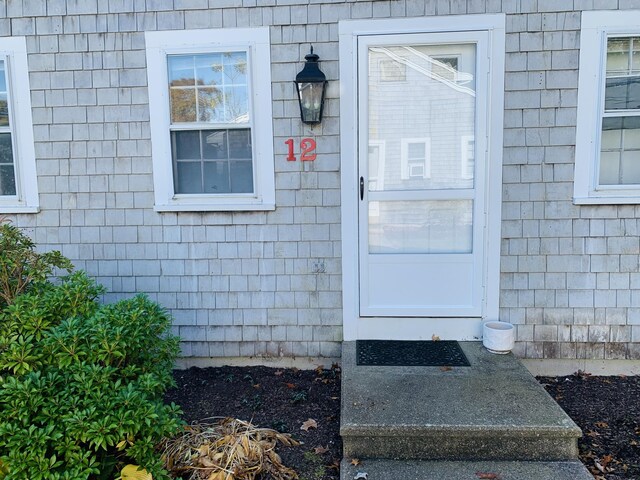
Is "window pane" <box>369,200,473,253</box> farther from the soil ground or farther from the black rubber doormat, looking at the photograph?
the soil ground

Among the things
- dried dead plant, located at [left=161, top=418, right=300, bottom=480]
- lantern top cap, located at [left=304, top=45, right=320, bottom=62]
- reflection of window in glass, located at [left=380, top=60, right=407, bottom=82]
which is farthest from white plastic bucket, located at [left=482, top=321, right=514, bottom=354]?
lantern top cap, located at [left=304, top=45, right=320, bottom=62]

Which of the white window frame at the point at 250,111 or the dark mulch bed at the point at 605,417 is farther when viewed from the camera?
the white window frame at the point at 250,111

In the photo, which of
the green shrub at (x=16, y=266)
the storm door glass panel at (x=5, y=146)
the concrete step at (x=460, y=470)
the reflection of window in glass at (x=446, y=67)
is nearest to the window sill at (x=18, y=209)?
the storm door glass panel at (x=5, y=146)

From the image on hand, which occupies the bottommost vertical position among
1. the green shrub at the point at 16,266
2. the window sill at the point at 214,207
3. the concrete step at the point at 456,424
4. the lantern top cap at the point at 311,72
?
the concrete step at the point at 456,424

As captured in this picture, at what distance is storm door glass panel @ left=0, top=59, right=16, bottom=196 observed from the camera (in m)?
3.67

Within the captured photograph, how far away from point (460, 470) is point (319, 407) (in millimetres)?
1046

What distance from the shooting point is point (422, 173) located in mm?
3494

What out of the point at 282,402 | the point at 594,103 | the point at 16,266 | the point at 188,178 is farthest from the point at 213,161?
the point at 594,103

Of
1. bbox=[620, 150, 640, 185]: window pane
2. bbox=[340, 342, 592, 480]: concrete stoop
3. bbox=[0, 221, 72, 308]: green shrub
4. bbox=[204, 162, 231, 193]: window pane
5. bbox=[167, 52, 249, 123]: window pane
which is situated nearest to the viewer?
bbox=[340, 342, 592, 480]: concrete stoop

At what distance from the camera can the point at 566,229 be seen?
3.44 metres

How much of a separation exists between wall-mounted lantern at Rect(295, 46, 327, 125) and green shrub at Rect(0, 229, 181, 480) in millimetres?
1806

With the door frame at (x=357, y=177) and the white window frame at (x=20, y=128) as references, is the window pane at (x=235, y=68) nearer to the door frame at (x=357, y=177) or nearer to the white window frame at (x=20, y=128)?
the door frame at (x=357, y=177)

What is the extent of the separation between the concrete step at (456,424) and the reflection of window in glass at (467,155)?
156 cm

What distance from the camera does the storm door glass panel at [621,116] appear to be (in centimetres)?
331
